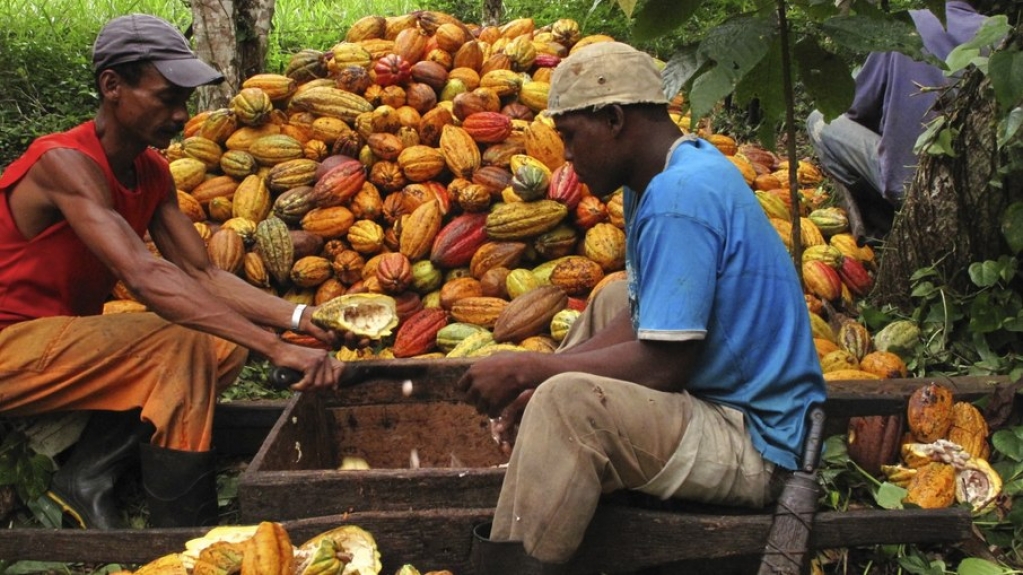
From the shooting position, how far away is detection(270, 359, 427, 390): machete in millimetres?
3320

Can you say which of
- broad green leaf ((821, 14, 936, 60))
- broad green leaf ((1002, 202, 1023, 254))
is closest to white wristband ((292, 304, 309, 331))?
broad green leaf ((821, 14, 936, 60))

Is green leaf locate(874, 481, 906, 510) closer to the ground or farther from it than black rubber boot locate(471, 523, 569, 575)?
closer to the ground

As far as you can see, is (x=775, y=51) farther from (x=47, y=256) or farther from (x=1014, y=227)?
(x=47, y=256)

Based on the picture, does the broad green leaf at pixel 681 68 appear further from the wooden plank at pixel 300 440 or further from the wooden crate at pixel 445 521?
the wooden plank at pixel 300 440

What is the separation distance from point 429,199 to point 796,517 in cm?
317

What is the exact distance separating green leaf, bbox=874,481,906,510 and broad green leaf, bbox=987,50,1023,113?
4.08 feet

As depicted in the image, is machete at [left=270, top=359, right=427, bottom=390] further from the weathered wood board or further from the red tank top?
the red tank top

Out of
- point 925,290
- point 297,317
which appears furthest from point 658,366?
point 925,290

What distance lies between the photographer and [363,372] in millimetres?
3562

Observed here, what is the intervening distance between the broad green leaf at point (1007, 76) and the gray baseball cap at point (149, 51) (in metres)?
2.59

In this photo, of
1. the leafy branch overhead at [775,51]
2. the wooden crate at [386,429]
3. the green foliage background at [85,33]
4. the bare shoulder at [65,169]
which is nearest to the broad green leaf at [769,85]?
the leafy branch overhead at [775,51]

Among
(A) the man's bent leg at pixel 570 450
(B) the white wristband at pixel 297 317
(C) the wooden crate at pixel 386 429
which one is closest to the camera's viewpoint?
(A) the man's bent leg at pixel 570 450

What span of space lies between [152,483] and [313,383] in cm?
67

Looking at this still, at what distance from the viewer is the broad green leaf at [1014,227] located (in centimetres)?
390
